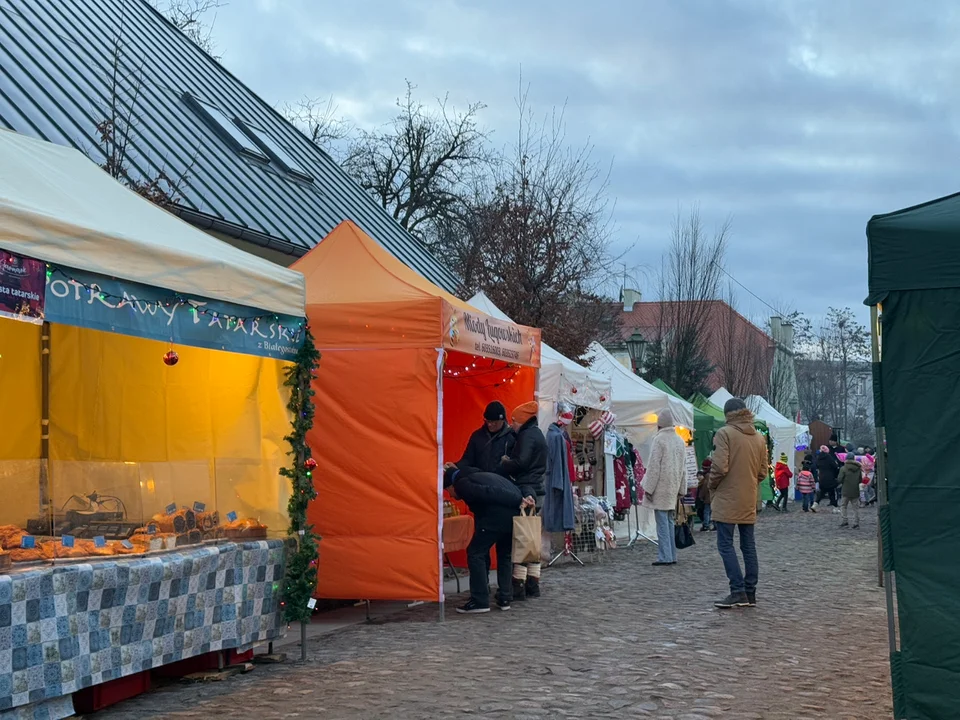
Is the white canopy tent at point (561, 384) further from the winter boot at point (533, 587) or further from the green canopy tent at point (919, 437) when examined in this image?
the green canopy tent at point (919, 437)

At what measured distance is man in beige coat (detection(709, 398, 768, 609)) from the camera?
1037 cm

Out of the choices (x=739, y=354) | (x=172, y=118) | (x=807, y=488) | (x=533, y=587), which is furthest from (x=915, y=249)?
(x=739, y=354)

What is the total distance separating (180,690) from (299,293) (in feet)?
9.16

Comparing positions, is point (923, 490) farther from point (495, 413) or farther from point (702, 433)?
point (702, 433)

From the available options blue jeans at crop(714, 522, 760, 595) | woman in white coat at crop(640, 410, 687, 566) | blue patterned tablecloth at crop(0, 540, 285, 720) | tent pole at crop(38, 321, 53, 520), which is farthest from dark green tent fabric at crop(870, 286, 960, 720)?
woman in white coat at crop(640, 410, 687, 566)

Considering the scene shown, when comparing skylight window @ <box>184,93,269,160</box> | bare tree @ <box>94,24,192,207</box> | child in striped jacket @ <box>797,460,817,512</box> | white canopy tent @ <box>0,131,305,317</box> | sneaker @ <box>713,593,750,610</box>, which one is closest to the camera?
white canopy tent @ <box>0,131,305,317</box>

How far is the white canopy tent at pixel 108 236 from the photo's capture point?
5.63m

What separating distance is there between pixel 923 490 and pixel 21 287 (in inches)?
176

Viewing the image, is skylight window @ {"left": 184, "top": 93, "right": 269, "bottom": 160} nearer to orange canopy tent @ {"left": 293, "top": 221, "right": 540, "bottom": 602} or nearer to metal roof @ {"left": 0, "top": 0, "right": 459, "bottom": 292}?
metal roof @ {"left": 0, "top": 0, "right": 459, "bottom": 292}

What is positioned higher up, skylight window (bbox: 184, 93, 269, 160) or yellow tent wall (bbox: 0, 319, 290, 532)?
skylight window (bbox: 184, 93, 269, 160)

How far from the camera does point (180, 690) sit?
7.04m

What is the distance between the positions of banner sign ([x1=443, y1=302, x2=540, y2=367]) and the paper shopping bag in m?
1.63

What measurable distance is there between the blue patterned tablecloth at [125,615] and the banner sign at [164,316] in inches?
52.5

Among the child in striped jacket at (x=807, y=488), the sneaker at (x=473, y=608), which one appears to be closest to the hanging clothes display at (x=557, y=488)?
the sneaker at (x=473, y=608)
